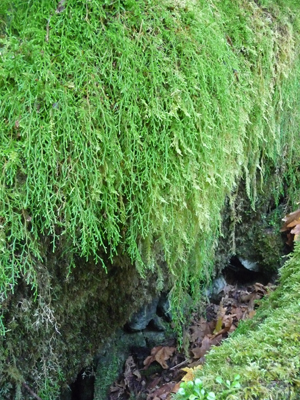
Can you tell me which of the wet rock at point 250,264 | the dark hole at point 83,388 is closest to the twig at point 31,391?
the dark hole at point 83,388

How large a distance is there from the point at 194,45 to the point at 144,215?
793mm

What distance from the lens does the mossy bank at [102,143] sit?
4.43 feet

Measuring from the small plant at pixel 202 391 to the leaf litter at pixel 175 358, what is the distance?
5.55ft

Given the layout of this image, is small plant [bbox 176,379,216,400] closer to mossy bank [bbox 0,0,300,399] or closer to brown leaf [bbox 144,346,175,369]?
mossy bank [bbox 0,0,300,399]

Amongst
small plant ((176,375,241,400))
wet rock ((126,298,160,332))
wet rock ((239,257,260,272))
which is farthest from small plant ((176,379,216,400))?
wet rock ((239,257,260,272))

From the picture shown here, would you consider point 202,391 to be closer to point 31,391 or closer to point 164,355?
point 31,391

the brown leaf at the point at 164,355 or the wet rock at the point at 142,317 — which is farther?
the brown leaf at the point at 164,355

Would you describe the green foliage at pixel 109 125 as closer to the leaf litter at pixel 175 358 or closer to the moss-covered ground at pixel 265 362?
the moss-covered ground at pixel 265 362

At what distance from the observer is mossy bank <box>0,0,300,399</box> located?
1351 mm

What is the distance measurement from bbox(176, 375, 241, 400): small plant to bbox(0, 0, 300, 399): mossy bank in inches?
24.2

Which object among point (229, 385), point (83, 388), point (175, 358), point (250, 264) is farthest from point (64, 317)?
point (250, 264)

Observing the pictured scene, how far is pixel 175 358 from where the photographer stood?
2920mm

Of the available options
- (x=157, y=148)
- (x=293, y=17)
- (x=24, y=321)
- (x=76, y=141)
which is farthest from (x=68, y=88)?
(x=293, y=17)

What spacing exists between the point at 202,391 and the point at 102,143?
0.92 m
